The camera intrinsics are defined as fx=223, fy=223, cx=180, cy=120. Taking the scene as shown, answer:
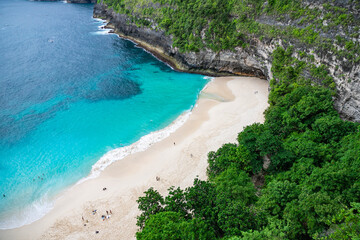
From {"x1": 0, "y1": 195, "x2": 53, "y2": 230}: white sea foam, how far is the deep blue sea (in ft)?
0.42

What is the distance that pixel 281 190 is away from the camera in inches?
795

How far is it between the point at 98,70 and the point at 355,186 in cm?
6078

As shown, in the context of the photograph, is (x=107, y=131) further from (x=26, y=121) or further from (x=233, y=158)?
(x=233, y=158)

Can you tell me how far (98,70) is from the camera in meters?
62.3

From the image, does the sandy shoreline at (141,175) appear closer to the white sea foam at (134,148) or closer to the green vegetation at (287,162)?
the white sea foam at (134,148)

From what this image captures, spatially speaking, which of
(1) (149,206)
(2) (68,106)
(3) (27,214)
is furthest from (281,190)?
(2) (68,106)

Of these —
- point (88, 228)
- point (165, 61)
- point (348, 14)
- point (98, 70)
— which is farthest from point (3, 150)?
point (348, 14)

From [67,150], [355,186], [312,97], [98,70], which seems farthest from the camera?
[98,70]

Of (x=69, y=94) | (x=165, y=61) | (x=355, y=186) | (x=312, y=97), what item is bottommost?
(x=69, y=94)

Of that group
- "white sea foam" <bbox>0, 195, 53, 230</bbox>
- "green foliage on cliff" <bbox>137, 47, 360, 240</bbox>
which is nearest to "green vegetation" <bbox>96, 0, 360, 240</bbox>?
"green foliage on cliff" <bbox>137, 47, 360, 240</bbox>

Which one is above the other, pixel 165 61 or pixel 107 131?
pixel 165 61

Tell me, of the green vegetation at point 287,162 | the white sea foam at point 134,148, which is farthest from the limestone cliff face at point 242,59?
the white sea foam at point 134,148

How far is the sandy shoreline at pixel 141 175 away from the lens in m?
25.9

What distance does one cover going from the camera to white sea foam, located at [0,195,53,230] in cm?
2725
